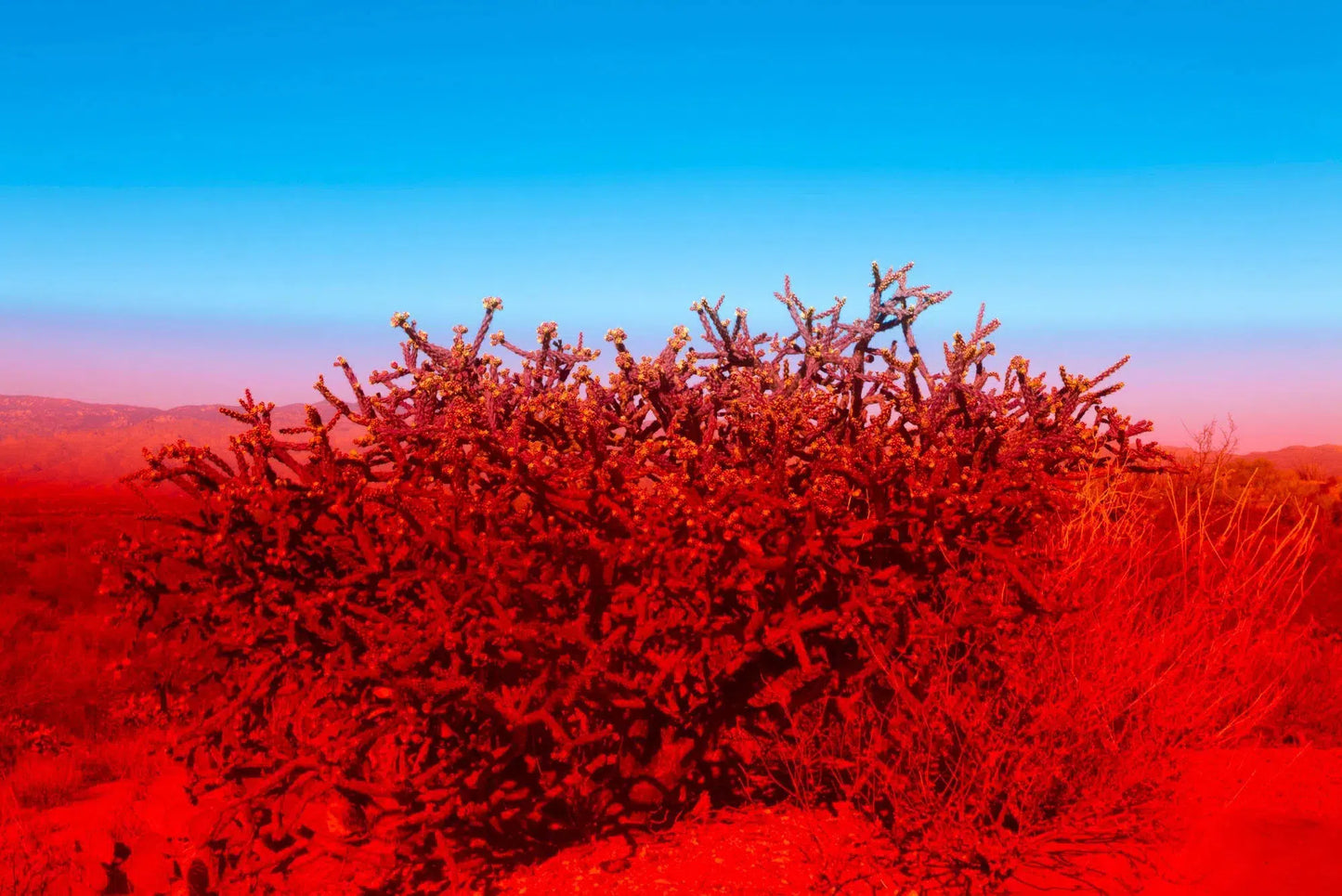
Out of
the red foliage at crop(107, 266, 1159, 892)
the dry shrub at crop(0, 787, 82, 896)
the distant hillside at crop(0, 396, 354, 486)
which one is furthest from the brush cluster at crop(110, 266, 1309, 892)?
the distant hillside at crop(0, 396, 354, 486)

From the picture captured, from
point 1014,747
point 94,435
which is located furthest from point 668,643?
point 94,435

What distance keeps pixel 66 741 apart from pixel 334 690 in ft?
17.8

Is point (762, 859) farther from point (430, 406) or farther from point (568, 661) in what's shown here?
point (430, 406)

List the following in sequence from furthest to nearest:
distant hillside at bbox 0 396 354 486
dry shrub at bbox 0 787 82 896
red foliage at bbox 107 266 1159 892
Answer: distant hillside at bbox 0 396 354 486, dry shrub at bbox 0 787 82 896, red foliage at bbox 107 266 1159 892

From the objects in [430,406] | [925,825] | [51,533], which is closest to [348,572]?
[430,406]

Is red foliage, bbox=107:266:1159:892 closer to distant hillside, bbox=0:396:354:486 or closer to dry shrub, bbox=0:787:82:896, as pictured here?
dry shrub, bbox=0:787:82:896

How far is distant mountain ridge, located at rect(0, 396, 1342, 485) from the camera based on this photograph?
204 feet

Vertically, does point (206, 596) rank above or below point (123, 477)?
below

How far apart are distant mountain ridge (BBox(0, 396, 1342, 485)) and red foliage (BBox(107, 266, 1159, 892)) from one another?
5131 centimetres

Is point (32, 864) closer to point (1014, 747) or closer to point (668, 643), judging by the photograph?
point (668, 643)

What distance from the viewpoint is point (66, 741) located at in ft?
24.1

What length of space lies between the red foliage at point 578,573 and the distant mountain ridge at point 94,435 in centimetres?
5131

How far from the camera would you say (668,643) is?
11.6ft

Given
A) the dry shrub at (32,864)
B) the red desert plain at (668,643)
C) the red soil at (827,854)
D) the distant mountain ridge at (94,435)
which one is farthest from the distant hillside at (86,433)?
the red desert plain at (668,643)
